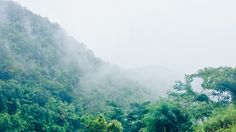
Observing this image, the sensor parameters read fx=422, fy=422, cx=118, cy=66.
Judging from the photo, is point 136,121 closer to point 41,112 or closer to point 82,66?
point 41,112

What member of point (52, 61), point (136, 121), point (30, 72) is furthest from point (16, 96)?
point (52, 61)

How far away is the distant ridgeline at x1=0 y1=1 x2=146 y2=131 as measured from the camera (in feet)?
151

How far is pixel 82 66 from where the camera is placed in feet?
281

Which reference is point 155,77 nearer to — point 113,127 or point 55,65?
point 55,65

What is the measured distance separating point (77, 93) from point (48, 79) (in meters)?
5.72

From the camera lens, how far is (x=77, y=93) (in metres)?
69.4

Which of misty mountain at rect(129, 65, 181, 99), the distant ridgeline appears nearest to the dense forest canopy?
the distant ridgeline

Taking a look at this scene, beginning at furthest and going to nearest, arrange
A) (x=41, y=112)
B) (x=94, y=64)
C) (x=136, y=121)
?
1. (x=94, y=64)
2. (x=41, y=112)
3. (x=136, y=121)

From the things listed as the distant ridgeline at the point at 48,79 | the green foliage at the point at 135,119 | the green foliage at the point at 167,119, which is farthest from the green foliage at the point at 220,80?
the distant ridgeline at the point at 48,79

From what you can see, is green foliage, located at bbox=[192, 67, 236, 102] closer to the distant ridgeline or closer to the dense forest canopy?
the dense forest canopy

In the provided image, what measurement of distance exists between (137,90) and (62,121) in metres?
29.7

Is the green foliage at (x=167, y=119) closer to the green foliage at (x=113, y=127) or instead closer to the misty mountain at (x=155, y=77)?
the green foliage at (x=113, y=127)

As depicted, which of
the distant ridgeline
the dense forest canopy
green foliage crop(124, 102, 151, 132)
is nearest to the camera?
the dense forest canopy

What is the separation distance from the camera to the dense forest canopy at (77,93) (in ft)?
84.0
